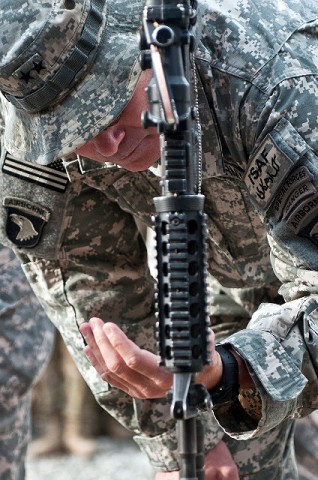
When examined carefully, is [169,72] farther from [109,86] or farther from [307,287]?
[307,287]

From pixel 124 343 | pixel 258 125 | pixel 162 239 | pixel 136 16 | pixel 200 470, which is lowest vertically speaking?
pixel 200 470

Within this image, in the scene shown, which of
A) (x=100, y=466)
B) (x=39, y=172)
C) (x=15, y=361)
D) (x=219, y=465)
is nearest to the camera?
(x=39, y=172)

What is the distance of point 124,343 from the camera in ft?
8.52

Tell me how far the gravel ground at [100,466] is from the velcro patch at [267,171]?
3050 millimetres

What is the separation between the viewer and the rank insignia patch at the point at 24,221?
3.65 m

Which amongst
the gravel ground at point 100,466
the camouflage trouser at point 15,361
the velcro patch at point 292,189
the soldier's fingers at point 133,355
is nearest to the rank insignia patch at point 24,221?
the camouflage trouser at point 15,361

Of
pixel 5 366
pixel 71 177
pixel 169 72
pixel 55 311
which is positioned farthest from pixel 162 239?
pixel 5 366

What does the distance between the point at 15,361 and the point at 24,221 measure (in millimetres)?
806

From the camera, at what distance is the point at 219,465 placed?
12.3 ft

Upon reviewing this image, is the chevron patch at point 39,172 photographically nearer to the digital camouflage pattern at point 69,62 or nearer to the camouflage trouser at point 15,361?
the digital camouflage pattern at point 69,62

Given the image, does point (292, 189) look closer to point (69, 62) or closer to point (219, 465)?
point (69, 62)

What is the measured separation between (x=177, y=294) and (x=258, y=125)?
1.98ft

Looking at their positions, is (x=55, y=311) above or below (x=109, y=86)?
below

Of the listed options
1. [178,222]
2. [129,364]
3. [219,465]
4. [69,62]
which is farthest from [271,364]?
[219,465]
